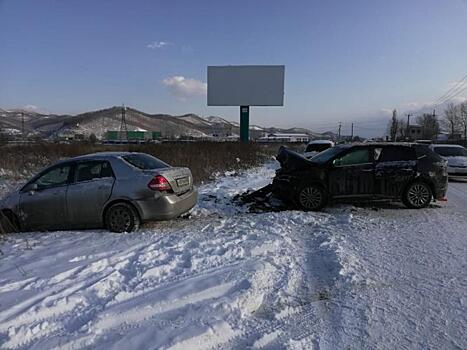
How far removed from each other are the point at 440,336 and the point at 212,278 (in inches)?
94.8

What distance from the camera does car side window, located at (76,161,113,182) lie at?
22.6ft

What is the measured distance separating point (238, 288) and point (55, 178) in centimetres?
475

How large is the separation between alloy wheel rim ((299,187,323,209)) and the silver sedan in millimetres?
2991

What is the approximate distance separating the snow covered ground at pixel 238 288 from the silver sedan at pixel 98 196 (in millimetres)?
335

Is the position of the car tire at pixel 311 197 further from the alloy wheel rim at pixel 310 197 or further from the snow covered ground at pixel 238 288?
the snow covered ground at pixel 238 288

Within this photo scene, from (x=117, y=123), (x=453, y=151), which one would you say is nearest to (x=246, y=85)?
(x=453, y=151)

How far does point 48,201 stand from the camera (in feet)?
22.7

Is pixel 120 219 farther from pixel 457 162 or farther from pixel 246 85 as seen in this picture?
pixel 246 85

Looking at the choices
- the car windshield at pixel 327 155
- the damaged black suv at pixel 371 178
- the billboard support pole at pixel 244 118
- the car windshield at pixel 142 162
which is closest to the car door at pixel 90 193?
the car windshield at pixel 142 162

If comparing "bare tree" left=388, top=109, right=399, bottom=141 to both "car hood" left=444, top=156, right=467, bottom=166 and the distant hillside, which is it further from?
"car hood" left=444, top=156, right=467, bottom=166

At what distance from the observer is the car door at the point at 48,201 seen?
271 inches

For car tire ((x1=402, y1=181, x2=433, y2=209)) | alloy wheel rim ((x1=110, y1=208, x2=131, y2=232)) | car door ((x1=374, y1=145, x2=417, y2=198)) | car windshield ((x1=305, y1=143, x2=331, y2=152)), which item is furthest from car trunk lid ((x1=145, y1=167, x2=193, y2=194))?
car windshield ((x1=305, y1=143, x2=331, y2=152))

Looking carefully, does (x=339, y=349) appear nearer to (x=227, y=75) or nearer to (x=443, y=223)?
(x=443, y=223)

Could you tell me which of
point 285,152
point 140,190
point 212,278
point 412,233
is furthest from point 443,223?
point 140,190
